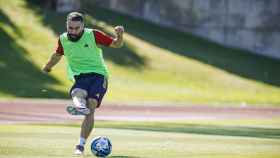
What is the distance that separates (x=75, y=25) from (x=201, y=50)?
115 feet

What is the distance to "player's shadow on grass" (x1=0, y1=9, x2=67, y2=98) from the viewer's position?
36781mm

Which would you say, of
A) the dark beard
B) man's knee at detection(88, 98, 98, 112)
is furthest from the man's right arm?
man's knee at detection(88, 98, 98, 112)

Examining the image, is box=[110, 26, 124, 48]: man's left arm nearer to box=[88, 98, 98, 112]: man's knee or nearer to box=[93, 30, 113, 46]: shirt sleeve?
box=[93, 30, 113, 46]: shirt sleeve

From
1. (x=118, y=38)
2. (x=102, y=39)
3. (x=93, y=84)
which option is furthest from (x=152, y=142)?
(x=118, y=38)

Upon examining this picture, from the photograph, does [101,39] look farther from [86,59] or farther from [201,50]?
[201,50]

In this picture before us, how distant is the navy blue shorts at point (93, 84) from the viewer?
14.0m

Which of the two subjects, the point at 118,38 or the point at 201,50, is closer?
the point at 118,38

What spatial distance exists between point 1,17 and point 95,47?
100 feet

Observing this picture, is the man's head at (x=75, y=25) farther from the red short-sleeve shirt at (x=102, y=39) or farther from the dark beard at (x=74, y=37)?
the red short-sleeve shirt at (x=102, y=39)

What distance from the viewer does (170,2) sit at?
1966 inches

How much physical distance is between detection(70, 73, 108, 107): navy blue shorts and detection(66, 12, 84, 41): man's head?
1.79ft

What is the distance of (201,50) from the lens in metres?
48.7

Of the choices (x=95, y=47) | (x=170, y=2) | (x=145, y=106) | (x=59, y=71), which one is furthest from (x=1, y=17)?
(x=95, y=47)

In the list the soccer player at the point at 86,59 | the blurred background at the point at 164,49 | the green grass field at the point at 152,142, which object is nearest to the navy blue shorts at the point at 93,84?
the soccer player at the point at 86,59
